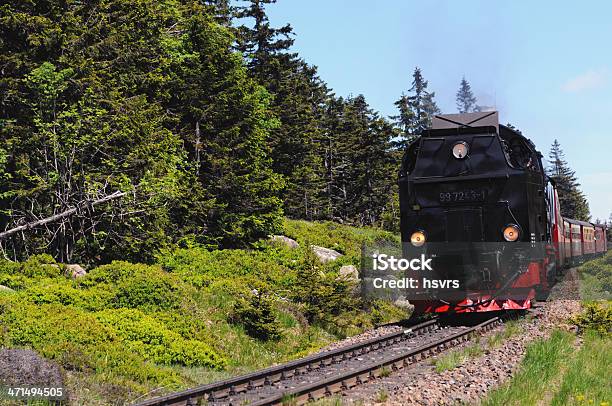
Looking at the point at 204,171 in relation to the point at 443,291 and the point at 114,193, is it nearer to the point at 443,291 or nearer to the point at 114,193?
the point at 114,193

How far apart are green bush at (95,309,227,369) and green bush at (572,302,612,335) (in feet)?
25.7

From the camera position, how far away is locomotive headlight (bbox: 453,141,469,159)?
45.2 feet

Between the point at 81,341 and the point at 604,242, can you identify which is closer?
the point at 81,341

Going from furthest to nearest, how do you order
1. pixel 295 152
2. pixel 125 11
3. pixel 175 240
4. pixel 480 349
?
1. pixel 295 152
2. pixel 175 240
3. pixel 125 11
4. pixel 480 349

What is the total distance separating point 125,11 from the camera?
2123cm

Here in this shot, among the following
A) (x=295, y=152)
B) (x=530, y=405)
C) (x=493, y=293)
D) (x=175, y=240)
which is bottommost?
(x=530, y=405)

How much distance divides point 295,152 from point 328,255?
14761 millimetres

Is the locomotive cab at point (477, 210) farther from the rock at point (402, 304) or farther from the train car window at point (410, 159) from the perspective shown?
the rock at point (402, 304)

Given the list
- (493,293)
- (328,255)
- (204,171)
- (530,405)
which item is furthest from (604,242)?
(530,405)

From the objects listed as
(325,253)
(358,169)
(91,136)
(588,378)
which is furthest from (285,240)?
(358,169)

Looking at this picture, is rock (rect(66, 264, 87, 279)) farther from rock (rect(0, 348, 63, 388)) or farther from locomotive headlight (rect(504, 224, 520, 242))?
locomotive headlight (rect(504, 224, 520, 242))

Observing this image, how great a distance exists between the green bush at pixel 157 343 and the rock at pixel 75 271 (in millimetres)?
2952

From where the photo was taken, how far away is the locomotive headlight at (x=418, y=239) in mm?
14062

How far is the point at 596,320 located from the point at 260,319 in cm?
761
